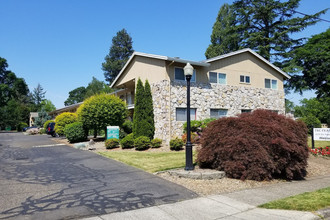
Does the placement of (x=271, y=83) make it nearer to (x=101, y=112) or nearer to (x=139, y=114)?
(x=139, y=114)

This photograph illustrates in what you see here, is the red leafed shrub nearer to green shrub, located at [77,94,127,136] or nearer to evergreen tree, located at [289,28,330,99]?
green shrub, located at [77,94,127,136]

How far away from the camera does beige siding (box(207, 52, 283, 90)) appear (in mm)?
19781

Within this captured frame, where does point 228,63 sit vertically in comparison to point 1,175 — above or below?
above

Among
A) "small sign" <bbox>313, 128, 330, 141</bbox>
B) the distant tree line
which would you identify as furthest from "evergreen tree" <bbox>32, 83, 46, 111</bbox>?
"small sign" <bbox>313, 128, 330, 141</bbox>

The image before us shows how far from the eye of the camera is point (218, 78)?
19422 millimetres

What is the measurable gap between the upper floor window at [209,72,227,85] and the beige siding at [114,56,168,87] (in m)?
4.18

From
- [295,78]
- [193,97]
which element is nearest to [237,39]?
[295,78]

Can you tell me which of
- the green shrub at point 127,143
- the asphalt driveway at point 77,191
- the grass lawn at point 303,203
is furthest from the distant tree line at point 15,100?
the grass lawn at point 303,203

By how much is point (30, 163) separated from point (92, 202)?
652 cm

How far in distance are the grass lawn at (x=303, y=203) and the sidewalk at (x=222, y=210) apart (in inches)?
8.4

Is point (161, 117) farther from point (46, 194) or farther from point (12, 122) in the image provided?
point (12, 122)

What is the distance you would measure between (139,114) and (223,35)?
28.5 m

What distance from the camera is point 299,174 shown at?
8.52 m

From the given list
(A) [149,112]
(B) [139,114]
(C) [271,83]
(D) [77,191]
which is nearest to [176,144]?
(A) [149,112]
